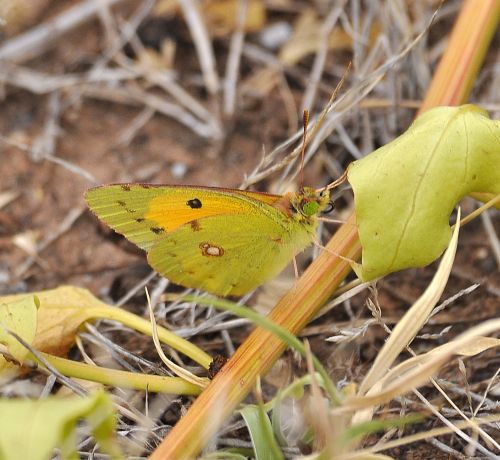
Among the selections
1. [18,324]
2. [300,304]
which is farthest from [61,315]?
[300,304]

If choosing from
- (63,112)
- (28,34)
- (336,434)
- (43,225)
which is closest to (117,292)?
(43,225)

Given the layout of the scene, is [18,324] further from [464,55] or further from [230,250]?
[464,55]

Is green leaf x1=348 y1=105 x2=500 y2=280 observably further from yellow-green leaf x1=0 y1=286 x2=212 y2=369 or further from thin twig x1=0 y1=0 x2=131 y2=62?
thin twig x1=0 y1=0 x2=131 y2=62

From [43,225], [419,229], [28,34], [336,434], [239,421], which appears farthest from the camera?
[28,34]

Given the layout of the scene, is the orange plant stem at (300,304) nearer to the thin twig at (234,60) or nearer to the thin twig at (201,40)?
the thin twig at (234,60)

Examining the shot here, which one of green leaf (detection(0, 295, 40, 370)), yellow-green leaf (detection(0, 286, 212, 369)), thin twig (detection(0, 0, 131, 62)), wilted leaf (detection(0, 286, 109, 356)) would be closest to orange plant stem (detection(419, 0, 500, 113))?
→ yellow-green leaf (detection(0, 286, 212, 369))

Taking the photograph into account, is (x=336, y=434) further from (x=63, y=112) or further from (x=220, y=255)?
(x=63, y=112)

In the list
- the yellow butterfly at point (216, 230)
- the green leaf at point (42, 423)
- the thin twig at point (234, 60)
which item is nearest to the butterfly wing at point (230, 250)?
the yellow butterfly at point (216, 230)
